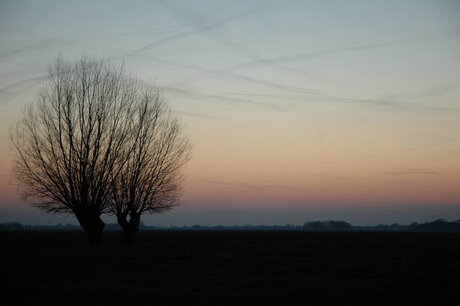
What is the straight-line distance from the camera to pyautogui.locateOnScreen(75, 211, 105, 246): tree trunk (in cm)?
3994

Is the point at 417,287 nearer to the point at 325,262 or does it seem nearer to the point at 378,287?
the point at 378,287

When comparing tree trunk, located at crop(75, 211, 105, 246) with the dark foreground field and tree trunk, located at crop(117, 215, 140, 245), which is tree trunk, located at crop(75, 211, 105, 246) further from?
the dark foreground field

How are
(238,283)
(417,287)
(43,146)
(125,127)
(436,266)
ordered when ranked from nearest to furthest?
1. (417,287)
2. (238,283)
3. (436,266)
4. (43,146)
5. (125,127)

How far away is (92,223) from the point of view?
132 ft

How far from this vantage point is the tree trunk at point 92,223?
131ft

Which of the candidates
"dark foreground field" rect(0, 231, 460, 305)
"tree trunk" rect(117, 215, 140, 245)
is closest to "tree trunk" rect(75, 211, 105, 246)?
"tree trunk" rect(117, 215, 140, 245)

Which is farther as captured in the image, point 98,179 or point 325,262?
point 98,179

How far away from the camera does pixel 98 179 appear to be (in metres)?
40.4

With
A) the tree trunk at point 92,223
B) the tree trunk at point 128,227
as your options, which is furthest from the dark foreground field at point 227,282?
the tree trunk at point 128,227

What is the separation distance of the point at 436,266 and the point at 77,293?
17.0 meters

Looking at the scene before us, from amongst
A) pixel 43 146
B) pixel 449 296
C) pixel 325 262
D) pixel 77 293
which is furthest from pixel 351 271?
pixel 43 146

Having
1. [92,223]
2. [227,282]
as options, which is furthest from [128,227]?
[227,282]

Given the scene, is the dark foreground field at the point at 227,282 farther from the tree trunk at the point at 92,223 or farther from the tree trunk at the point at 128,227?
the tree trunk at the point at 128,227

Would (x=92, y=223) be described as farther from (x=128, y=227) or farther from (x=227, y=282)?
(x=227, y=282)
